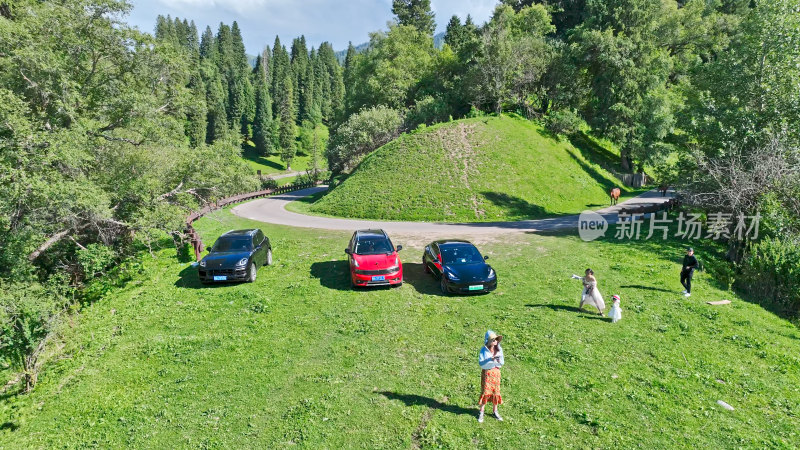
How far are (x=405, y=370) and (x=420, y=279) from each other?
6.38 metres

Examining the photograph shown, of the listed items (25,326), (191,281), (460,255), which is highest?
(460,255)

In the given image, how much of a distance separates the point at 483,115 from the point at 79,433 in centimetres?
4328

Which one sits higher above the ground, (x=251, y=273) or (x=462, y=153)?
(x=462, y=153)

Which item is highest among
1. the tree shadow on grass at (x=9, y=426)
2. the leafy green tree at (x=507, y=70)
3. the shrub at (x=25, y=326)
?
the leafy green tree at (x=507, y=70)

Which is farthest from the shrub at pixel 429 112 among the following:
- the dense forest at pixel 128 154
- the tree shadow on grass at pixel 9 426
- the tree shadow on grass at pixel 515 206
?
the tree shadow on grass at pixel 9 426

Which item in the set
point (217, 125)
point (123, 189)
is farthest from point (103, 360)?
point (217, 125)

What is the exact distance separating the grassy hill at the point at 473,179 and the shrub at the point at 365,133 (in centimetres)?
733

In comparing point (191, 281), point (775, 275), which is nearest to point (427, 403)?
point (191, 281)

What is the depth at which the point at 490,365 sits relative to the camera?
7.59 meters

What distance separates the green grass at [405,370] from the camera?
307 inches

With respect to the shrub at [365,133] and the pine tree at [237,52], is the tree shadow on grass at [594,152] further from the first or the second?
the pine tree at [237,52]

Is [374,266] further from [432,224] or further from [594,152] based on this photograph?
[594,152]

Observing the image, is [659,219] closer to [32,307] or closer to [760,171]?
[760,171]

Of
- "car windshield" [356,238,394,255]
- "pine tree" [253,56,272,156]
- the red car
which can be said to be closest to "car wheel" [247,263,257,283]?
the red car
